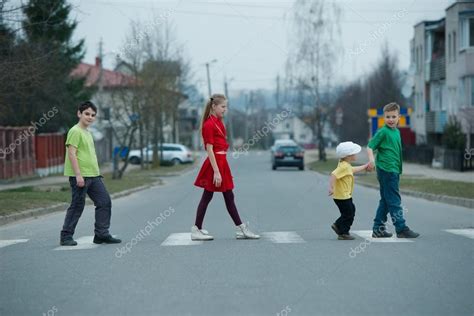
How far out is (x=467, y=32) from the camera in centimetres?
4303

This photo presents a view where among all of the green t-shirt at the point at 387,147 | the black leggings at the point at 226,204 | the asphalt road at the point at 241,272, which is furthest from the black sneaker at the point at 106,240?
the green t-shirt at the point at 387,147

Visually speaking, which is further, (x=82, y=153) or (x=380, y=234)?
(x=380, y=234)

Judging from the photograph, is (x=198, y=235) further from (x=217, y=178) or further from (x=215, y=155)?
(x=215, y=155)

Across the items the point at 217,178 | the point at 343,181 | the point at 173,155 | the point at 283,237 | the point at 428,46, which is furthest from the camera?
the point at 173,155

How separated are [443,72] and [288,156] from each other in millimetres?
10254

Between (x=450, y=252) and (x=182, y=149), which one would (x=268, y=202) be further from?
(x=182, y=149)

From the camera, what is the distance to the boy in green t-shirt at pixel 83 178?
1088 cm

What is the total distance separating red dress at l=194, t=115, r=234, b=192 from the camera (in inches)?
431

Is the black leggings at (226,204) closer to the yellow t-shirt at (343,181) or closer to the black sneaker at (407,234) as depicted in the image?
the yellow t-shirt at (343,181)

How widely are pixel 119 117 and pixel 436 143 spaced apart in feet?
78.0

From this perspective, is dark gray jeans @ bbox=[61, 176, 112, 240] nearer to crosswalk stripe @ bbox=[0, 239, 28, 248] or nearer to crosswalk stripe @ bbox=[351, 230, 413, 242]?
crosswalk stripe @ bbox=[0, 239, 28, 248]

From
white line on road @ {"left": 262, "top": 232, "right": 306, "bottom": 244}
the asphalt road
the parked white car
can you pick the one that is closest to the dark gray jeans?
the asphalt road

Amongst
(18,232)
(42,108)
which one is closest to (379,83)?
(42,108)

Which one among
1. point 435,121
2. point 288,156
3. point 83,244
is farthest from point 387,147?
point 435,121
